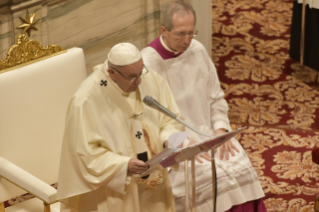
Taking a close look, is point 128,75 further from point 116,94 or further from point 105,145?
point 105,145

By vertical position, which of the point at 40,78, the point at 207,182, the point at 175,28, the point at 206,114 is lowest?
the point at 207,182

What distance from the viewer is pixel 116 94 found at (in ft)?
9.38

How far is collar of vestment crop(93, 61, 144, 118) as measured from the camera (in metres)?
2.86

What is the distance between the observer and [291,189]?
4.39 metres

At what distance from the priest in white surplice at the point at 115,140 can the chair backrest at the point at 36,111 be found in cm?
53

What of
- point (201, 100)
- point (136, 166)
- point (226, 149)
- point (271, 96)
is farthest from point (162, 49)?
point (271, 96)

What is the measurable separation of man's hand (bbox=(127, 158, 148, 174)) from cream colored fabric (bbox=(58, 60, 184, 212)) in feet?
0.10

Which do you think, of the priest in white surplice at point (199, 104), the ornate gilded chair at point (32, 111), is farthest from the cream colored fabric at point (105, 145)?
the priest in white surplice at point (199, 104)

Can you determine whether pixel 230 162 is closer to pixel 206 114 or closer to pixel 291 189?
pixel 206 114

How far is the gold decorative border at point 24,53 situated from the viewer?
129 inches

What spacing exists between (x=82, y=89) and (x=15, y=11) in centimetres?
83

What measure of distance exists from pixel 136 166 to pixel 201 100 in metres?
1.12

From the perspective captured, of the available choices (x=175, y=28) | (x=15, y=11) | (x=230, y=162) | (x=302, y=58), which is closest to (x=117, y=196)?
(x=230, y=162)

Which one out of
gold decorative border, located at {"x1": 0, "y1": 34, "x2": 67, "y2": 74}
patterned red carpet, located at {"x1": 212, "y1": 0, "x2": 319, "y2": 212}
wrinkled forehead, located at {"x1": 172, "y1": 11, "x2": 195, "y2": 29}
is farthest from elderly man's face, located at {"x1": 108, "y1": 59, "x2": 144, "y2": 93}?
patterned red carpet, located at {"x1": 212, "y1": 0, "x2": 319, "y2": 212}
